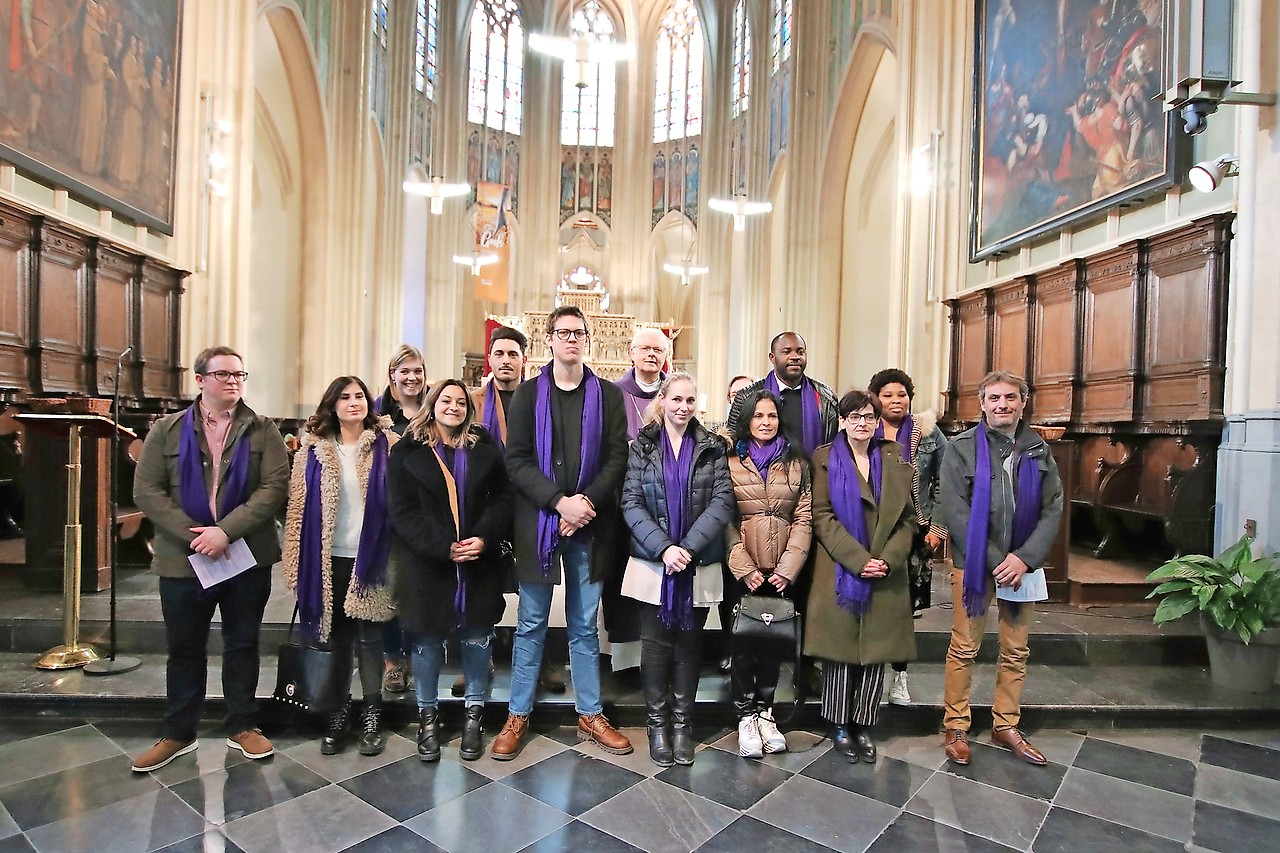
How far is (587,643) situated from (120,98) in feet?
23.3

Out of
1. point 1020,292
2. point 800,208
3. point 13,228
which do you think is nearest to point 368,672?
point 13,228

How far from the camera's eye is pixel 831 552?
2.97 meters

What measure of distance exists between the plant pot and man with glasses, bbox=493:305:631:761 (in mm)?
3220

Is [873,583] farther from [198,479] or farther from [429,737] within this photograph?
[198,479]

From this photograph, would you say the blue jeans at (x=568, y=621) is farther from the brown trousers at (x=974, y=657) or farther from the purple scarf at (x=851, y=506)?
the brown trousers at (x=974, y=657)

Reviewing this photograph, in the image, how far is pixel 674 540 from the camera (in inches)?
114

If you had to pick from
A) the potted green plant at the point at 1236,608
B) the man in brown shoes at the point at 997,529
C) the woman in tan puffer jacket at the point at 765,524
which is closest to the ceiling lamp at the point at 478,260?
the woman in tan puffer jacket at the point at 765,524

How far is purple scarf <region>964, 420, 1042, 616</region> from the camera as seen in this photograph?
300 centimetres

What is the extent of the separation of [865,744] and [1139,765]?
117 centimetres

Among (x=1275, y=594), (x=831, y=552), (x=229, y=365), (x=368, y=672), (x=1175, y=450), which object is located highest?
(x=229, y=365)

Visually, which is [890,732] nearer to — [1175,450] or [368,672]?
[368,672]

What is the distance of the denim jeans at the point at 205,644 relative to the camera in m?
2.81

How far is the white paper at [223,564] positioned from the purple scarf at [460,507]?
2.71 feet

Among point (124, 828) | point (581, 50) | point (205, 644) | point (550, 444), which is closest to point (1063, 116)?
point (581, 50)
